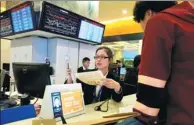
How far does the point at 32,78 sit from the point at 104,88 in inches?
→ 35.4

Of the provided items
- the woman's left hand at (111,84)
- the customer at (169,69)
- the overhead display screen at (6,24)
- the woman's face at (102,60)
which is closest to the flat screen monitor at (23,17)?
the overhead display screen at (6,24)

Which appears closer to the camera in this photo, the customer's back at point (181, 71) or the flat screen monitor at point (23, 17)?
the customer's back at point (181, 71)

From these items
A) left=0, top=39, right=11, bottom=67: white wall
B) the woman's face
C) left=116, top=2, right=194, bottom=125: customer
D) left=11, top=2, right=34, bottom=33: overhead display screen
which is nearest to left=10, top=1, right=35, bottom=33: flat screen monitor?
left=11, top=2, right=34, bottom=33: overhead display screen

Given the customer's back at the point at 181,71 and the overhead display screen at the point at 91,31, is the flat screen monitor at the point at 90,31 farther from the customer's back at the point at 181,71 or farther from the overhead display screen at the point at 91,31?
the customer's back at the point at 181,71

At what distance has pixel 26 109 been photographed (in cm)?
Answer: 145

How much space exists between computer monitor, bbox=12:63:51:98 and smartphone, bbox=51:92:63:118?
10.9 inches

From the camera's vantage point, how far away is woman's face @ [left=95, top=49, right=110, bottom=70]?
8.36 ft

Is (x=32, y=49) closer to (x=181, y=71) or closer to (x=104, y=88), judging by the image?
(x=104, y=88)

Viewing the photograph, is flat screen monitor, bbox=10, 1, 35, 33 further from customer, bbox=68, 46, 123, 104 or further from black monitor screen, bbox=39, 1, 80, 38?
customer, bbox=68, 46, 123, 104

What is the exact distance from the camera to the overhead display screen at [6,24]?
4064 millimetres

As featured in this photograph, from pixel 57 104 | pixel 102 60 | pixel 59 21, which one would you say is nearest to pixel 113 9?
pixel 59 21

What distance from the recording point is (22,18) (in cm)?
370

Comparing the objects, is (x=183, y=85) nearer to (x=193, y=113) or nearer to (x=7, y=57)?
(x=193, y=113)

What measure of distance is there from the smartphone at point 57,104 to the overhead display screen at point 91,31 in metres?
2.79
